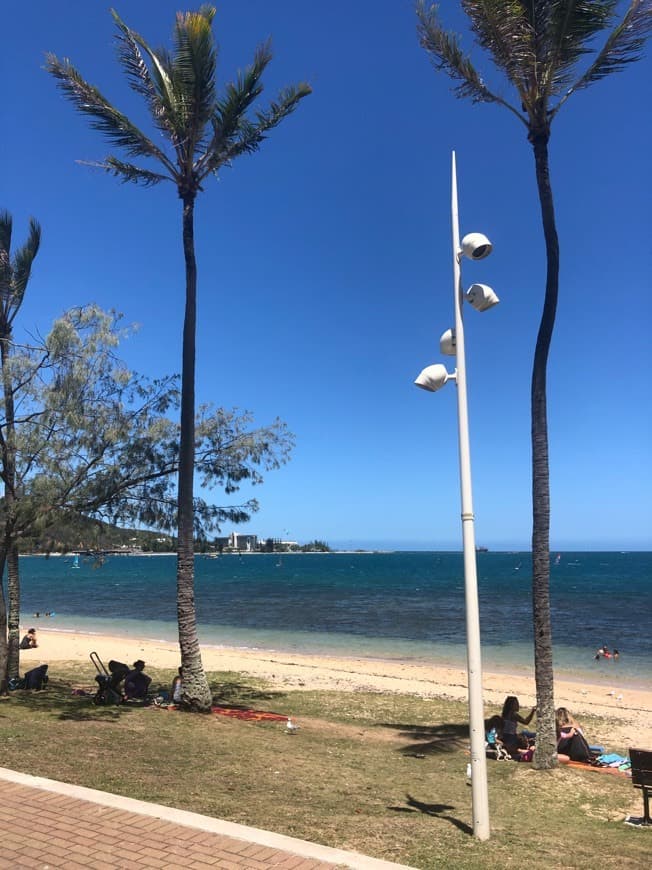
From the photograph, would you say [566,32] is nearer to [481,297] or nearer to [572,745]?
[481,297]

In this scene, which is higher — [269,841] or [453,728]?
[269,841]

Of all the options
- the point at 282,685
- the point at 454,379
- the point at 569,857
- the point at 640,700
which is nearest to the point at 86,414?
the point at 454,379

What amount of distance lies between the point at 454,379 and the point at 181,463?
624 centimetres

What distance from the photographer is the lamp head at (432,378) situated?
18.5 feet

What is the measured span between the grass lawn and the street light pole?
32cm

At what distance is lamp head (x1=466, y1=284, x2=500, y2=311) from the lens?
18.0 ft

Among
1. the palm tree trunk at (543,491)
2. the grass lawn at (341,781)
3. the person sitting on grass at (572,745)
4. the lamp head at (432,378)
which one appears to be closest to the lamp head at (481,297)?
the lamp head at (432,378)

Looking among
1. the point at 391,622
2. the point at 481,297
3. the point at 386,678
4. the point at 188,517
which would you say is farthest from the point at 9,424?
the point at 391,622

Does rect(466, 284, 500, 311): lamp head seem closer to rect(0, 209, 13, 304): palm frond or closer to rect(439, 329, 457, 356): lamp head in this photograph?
rect(439, 329, 457, 356): lamp head

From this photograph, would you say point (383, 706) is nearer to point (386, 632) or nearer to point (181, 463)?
point (181, 463)

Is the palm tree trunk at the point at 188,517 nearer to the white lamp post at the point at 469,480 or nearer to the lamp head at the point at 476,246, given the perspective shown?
the white lamp post at the point at 469,480

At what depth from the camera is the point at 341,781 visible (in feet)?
23.7

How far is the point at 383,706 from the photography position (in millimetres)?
13930

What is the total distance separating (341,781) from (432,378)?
448 centimetres
